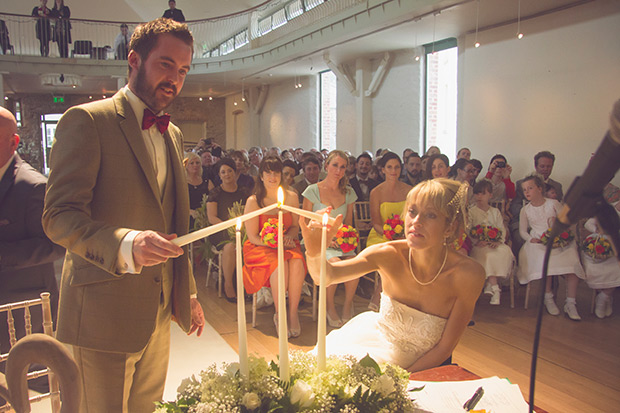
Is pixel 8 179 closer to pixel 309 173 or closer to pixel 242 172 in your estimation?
pixel 309 173

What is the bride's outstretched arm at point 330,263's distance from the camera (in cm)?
132

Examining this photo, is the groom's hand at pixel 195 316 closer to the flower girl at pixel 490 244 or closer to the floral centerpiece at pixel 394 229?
the floral centerpiece at pixel 394 229

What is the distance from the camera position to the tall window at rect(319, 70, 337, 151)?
46.3 ft

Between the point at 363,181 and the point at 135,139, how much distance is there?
16.9 ft

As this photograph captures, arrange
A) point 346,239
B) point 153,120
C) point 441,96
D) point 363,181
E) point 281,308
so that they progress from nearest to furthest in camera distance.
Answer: point 281,308 → point 153,120 → point 346,239 → point 363,181 → point 441,96

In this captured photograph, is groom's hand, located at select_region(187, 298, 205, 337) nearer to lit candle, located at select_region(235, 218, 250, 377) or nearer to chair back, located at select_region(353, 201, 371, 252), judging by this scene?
lit candle, located at select_region(235, 218, 250, 377)

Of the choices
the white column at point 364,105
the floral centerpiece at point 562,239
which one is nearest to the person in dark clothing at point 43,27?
the white column at point 364,105

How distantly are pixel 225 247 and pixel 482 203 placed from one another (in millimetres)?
2757

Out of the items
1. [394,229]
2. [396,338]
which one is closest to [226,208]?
[394,229]

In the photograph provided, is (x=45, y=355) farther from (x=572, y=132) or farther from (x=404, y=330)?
(x=572, y=132)

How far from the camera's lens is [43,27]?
13.5 meters

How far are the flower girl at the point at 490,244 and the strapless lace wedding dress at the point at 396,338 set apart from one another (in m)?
3.04

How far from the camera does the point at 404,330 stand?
190 cm

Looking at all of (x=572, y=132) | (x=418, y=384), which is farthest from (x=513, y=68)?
(x=418, y=384)
